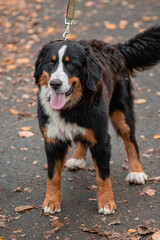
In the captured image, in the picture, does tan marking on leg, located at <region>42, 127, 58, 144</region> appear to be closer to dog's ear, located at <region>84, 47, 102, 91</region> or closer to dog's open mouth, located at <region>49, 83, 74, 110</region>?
dog's open mouth, located at <region>49, 83, 74, 110</region>

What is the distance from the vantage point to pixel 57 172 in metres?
4.04

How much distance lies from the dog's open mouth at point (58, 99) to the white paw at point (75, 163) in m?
1.45

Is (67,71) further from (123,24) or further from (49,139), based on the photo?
(123,24)

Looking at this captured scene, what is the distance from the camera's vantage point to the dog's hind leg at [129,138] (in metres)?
4.57

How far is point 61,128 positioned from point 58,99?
1.13 ft

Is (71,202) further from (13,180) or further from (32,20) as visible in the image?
(32,20)

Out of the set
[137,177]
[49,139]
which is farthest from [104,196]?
[49,139]

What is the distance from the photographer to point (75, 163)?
4.88 m

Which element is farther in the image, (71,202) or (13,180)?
(13,180)

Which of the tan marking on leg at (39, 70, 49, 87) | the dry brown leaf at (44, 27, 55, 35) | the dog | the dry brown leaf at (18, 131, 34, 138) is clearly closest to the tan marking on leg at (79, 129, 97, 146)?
the dog

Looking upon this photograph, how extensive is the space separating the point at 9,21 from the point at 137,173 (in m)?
7.97

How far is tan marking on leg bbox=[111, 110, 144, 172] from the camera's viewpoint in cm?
459

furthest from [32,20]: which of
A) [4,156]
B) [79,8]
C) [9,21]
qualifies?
[4,156]

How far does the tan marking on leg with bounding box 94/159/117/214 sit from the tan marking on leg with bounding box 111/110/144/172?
0.70 meters
